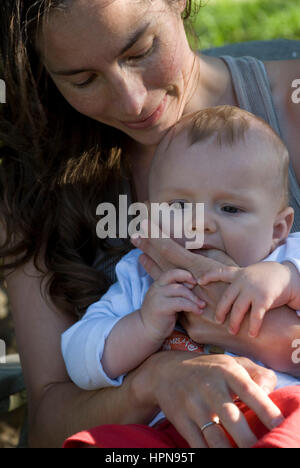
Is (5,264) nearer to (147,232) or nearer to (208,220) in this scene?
(147,232)

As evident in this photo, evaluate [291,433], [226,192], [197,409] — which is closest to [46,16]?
[226,192]

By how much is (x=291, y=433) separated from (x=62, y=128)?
1.64 metres

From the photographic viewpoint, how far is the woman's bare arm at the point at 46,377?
7.79ft

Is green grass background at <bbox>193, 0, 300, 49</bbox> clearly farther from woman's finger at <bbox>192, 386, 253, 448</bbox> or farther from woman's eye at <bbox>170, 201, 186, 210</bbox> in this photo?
woman's finger at <bbox>192, 386, 253, 448</bbox>

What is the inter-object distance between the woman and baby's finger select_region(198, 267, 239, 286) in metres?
0.04

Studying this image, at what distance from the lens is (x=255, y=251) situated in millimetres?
2236

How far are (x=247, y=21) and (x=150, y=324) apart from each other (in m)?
5.40

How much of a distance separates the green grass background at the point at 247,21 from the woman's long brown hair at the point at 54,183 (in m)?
3.77

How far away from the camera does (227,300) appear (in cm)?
203

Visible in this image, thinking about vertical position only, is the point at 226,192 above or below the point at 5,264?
above

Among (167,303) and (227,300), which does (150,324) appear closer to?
(167,303)

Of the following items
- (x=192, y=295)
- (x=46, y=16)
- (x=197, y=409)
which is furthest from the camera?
(x=46, y=16)

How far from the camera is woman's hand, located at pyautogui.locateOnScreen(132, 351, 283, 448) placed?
1.80 meters
